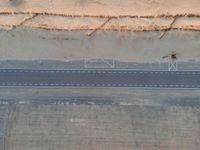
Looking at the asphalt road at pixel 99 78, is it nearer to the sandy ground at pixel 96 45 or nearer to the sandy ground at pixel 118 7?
A: the sandy ground at pixel 96 45

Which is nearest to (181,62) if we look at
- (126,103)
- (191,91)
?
(191,91)

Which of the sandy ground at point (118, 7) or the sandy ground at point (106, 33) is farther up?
the sandy ground at point (118, 7)

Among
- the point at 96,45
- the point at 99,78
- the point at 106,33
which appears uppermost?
the point at 106,33

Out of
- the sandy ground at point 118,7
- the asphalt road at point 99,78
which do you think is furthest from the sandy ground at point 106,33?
the asphalt road at point 99,78

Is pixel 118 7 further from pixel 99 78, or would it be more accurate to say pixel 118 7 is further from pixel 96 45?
pixel 99 78

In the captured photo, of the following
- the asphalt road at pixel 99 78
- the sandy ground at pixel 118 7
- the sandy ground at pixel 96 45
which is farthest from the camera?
the sandy ground at pixel 118 7

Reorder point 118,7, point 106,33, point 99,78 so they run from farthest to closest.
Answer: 1. point 118,7
2. point 106,33
3. point 99,78

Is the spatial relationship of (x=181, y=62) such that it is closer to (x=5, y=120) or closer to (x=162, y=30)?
(x=162, y=30)

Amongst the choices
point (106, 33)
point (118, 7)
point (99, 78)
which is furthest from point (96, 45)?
point (118, 7)
